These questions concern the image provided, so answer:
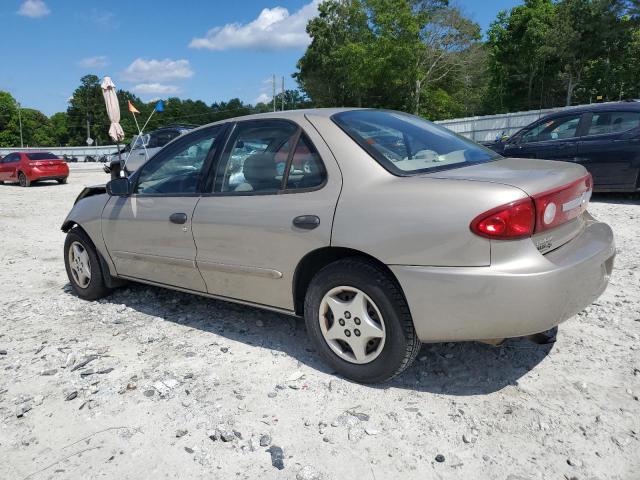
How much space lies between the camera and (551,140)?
862 cm

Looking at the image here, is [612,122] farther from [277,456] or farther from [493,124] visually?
[493,124]

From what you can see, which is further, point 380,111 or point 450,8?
point 450,8

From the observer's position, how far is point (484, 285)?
2.33 m

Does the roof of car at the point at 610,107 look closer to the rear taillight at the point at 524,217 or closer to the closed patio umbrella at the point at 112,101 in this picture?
the rear taillight at the point at 524,217

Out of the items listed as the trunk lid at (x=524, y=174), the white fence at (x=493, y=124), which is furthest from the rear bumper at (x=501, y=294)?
the white fence at (x=493, y=124)

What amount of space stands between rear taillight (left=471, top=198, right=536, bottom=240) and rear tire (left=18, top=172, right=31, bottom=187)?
20097 millimetres

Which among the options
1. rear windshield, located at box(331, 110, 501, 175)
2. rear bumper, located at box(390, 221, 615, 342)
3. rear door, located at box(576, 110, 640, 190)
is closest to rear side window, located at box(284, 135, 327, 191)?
rear windshield, located at box(331, 110, 501, 175)

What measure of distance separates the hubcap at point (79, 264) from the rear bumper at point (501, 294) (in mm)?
3207

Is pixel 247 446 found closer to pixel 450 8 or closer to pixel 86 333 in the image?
pixel 86 333

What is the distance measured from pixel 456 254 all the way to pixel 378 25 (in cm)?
3690

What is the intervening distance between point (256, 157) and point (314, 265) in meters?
0.88

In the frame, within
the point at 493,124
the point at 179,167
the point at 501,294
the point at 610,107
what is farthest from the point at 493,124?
the point at 501,294

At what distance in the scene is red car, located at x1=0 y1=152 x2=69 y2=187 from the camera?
60.7 ft

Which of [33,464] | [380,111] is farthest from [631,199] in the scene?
[33,464]
